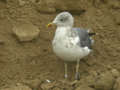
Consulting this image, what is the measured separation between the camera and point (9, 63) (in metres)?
4.92

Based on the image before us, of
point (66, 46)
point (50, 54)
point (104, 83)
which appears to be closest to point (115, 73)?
point (104, 83)

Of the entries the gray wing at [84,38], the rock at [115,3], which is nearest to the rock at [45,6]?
the gray wing at [84,38]

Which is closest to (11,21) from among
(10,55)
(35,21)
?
(35,21)

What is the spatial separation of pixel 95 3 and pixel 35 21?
5.00 feet

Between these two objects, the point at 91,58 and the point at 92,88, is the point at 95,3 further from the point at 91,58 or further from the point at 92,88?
the point at 92,88

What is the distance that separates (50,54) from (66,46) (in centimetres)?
95

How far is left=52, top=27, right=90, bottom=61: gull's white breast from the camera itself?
435 cm

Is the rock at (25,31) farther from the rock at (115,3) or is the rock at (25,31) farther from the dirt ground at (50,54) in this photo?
the rock at (115,3)

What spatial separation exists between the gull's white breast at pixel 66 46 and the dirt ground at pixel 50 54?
18.4 inches

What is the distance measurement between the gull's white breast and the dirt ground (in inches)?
18.4

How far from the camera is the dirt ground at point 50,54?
4.48m

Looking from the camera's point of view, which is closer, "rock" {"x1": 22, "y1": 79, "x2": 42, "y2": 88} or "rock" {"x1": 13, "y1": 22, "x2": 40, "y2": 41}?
"rock" {"x1": 22, "y1": 79, "x2": 42, "y2": 88}

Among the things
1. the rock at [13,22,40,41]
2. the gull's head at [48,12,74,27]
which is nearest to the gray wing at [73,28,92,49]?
the gull's head at [48,12,74,27]

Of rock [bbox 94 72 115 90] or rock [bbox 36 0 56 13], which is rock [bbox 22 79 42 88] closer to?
rock [bbox 94 72 115 90]
